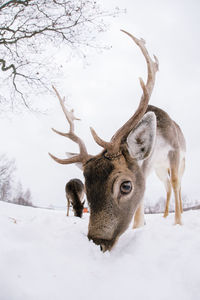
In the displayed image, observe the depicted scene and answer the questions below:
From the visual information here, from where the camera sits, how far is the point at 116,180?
2.46 meters

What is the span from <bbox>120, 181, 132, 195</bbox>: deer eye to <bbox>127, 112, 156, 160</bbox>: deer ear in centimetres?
46

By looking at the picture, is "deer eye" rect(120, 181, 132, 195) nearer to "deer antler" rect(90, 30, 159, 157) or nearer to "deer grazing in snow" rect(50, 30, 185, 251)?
"deer grazing in snow" rect(50, 30, 185, 251)

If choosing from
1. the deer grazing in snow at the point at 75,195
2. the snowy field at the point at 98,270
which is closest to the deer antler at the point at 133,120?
the snowy field at the point at 98,270

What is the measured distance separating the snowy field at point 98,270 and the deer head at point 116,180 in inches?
9.3

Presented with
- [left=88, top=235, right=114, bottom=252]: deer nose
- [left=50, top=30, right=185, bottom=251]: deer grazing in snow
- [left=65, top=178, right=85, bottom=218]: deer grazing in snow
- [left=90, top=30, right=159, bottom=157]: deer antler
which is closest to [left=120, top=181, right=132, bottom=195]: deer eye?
[left=50, top=30, right=185, bottom=251]: deer grazing in snow

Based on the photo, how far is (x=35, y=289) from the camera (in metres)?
1.17

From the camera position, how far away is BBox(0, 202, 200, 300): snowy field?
1218 millimetres

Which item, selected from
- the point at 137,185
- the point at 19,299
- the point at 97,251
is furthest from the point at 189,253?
the point at 19,299

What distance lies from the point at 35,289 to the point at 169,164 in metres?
3.40

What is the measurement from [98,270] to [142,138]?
5.93 ft

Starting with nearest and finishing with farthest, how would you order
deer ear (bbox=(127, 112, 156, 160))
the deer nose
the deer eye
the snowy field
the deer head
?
the snowy field, the deer nose, the deer head, the deer eye, deer ear (bbox=(127, 112, 156, 160))

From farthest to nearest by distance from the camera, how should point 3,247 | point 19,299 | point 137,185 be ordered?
point 137,185 → point 3,247 → point 19,299

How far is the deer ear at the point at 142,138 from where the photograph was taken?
2.79m

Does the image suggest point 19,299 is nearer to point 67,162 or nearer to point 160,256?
point 160,256
